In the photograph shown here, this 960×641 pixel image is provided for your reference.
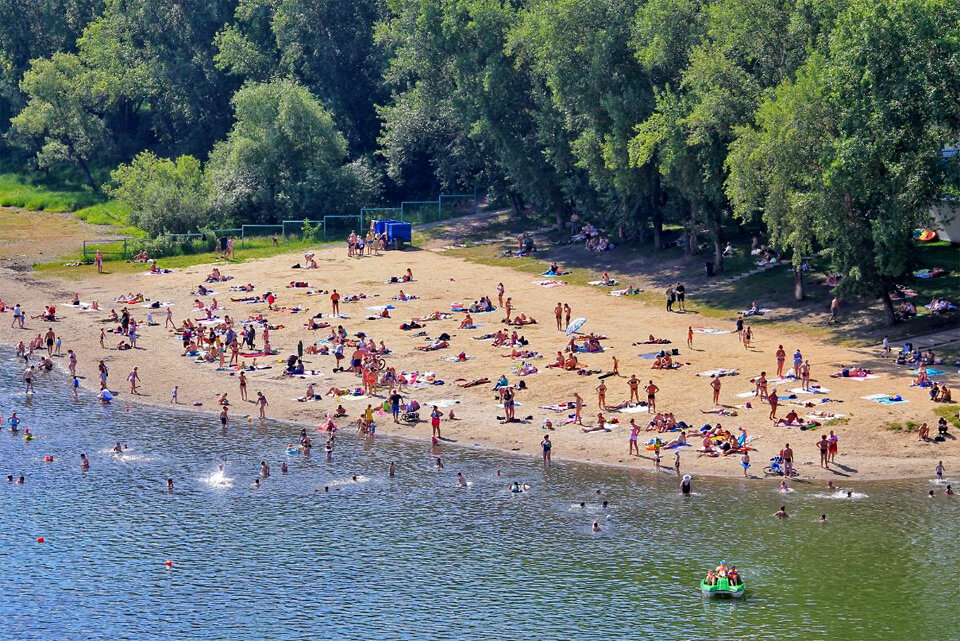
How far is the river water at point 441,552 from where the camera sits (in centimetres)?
3891

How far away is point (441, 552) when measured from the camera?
4394cm

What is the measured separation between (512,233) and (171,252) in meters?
25.5

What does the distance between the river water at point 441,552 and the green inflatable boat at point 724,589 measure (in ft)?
1.15

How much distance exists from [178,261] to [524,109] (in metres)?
27.4

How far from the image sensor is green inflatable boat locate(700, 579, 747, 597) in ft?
130

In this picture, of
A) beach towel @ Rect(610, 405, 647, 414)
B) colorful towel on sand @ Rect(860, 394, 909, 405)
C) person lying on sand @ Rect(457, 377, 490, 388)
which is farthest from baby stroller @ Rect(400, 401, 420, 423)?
colorful towel on sand @ Rect(860, 394, 909, 405)

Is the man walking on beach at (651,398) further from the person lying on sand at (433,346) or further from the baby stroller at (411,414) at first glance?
the person lying on sand at (433,346)

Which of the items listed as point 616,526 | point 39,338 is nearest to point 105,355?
point 39,338

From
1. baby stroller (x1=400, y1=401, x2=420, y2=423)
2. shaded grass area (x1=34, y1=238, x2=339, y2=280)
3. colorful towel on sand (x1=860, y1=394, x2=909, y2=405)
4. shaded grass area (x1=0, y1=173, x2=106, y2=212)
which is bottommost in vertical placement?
baby stroller (x1=400, y1=401, x2=420, y2=423)

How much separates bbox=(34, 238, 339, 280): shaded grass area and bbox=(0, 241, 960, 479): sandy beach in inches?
76.5

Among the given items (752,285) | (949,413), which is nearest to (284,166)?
(752,285)

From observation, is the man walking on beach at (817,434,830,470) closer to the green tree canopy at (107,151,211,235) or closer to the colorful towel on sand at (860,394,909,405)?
the colorful towel on sand at (860,394,909,405)

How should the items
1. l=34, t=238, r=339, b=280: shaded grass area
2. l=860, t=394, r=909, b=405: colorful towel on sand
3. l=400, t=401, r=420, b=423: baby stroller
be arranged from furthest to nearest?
l=34, t=238, r=339, b=280: shaded grass area → l=400, t=401, r=420, b=423: baby stroller → l=860, t=394, r=909, b=405: colorful towel on sand

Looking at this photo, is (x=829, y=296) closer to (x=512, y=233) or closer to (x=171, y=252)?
(x=512, y=233)
